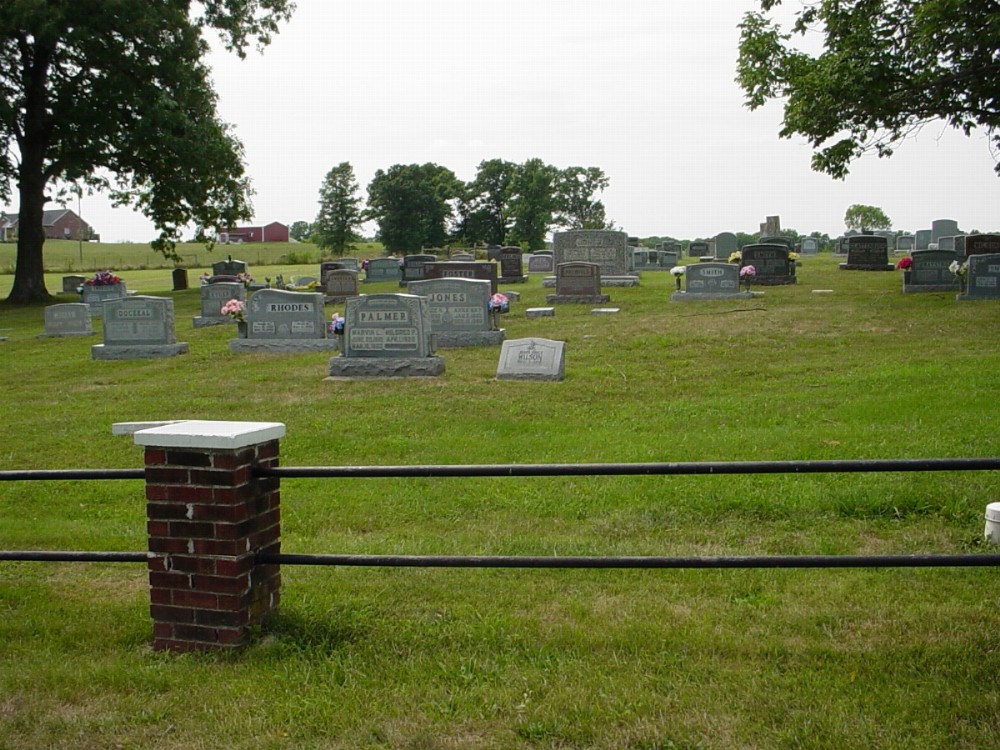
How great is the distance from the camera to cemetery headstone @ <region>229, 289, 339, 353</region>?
725 inches

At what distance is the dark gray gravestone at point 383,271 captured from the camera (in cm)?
4034

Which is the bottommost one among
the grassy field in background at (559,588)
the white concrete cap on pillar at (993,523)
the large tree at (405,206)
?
the grassy field in background at (559,588)

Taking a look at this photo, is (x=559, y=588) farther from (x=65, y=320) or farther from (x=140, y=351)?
(x=65, y=320)

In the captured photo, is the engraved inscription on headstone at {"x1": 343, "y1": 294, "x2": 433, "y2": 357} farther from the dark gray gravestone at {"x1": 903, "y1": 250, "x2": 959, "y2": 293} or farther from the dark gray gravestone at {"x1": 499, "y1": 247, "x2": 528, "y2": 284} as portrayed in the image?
the dark gray gravestone at {"x1": 499, "y1": 247, "x2": 528, "y2": 284}

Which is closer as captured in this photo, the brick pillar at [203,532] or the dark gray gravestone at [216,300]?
the brick pillar at [203,532]

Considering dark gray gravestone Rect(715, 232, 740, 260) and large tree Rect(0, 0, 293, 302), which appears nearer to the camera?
large tree Rect(0, 0, 293, 302)

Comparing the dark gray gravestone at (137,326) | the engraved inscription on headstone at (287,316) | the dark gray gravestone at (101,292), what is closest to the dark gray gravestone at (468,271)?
the engraved inscription on headstone at (287,316)

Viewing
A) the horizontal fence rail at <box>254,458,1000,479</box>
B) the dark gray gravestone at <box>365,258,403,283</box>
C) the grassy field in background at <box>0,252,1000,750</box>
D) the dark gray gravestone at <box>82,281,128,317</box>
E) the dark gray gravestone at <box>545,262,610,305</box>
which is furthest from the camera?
the dark gray gravestone at <box>365,258,403,283</box>

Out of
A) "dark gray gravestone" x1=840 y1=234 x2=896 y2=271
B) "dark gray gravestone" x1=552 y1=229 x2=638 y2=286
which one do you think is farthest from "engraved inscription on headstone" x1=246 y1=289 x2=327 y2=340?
"dark gray gravestone" x1=840 y1=234 x2=896 y2=271

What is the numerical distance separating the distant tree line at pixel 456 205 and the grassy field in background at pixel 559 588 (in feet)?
173

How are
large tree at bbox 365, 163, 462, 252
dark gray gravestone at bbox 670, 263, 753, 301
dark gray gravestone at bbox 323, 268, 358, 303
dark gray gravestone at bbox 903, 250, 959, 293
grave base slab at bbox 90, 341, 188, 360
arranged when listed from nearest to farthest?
grave base slab at bbox 90, 341, 188, 360, dark gray gravestone at bbox 903, 250, 959, 293, dark gray gravestone at bbox 670, 263, 753, 301, dark gray gravestone at bbox 323, 268, 358, 303, large tree at bbox 365, 163, 462, 252

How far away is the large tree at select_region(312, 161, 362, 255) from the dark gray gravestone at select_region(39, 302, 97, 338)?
46.9 metres

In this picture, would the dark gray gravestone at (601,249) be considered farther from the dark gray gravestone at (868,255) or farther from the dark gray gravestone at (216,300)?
the dark gray gravestone at (216,300)

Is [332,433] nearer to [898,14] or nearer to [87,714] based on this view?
[87,714]
